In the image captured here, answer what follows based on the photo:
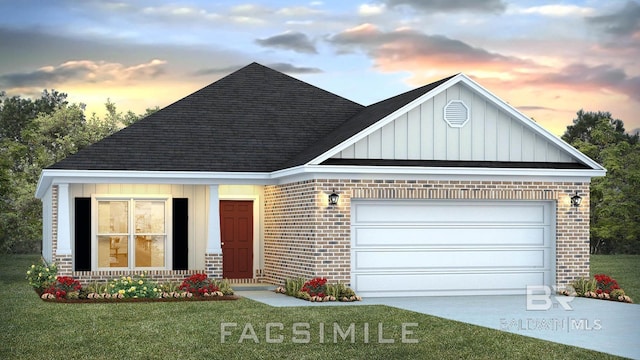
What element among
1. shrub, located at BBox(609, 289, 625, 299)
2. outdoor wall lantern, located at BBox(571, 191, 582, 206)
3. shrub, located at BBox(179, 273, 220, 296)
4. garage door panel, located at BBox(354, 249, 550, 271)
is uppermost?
outdoor wall lantern, located at BBox(571, 191, 582, 206)

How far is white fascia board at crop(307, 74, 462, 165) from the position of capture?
2142cm

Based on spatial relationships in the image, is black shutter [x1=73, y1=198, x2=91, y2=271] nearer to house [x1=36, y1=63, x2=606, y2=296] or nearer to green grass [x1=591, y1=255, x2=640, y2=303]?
house [x1=36, y1=63, x2=606, y2=296]

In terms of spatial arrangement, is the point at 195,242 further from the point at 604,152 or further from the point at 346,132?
the point at 604,152

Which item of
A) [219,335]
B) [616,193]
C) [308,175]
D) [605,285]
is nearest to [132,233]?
[308,175]

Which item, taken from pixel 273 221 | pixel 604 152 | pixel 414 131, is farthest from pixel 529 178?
pixel 604 152

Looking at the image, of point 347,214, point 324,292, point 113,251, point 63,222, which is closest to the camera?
point 324,292

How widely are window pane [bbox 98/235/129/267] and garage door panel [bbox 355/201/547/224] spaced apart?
6458 mm

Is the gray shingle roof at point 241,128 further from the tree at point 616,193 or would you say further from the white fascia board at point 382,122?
the tree at point 616,193

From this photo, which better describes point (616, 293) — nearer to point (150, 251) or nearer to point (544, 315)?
point (544, 315)

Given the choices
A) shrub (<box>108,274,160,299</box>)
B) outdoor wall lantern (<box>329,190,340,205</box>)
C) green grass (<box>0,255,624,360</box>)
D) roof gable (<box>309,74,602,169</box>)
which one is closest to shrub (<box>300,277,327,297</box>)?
green grass (<box>0,255,624,360</box>)

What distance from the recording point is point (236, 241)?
1020 inches

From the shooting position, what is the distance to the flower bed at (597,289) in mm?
21772

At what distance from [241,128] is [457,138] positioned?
21.6 ft

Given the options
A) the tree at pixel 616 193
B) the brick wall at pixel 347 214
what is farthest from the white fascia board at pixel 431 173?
the tree at pixel 616 193
